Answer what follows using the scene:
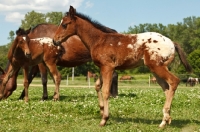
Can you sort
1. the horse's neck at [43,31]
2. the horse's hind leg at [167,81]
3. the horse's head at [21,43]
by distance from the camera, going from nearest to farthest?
the horse's hind leg at [167,81], the horse's head at [21,43], the horse's neck at [43,31]

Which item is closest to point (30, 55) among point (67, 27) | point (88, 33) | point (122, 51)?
point (67, 27)

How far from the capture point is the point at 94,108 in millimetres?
11445

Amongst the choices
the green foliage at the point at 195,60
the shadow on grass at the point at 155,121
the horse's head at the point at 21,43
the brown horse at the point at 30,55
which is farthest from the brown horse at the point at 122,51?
the green foliage at the point at 195,60

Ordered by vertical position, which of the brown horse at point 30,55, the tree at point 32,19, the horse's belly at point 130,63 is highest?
the tree at point 32,19

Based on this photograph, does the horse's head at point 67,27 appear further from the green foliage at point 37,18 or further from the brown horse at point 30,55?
the green foliage at point 37,18

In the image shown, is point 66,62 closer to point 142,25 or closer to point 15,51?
point 15,51

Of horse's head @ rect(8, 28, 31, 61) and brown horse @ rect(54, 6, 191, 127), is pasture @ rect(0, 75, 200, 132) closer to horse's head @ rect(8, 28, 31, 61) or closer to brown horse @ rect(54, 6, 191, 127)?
brown horse @ rect(54, 6, 191, 127)

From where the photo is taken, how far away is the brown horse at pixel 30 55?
14.7m

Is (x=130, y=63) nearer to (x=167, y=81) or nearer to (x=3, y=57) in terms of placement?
(x=167, y=81)

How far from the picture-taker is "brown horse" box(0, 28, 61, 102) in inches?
579

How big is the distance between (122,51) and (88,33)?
117cm

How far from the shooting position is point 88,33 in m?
9.85

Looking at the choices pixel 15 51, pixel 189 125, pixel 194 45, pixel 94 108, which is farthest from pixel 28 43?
pixel 194 45

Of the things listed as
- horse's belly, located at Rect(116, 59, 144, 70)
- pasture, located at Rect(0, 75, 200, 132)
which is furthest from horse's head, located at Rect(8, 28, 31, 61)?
horse's belly, located at Rect(116, 59, 144, 70)
